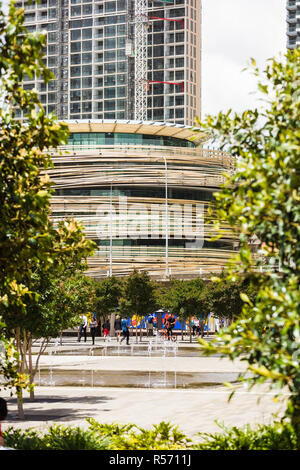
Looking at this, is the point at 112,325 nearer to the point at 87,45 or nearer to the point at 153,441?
the point at 153,441

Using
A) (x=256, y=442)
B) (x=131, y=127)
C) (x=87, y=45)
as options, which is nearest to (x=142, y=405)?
(x=256, y=442)

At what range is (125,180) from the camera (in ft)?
324

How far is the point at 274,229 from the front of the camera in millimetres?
5812

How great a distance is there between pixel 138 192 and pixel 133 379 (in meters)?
76.0

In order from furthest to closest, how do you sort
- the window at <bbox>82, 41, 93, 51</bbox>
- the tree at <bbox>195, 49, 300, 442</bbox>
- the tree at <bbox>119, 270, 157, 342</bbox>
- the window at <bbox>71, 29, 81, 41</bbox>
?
1. the window at <bbox>82, 41, 93, 51</bbox>
2. the window at <bbox>71, 29, 81, 41</bbox>
3. the tree at <bbox>119, 270, 157, 342</bbox>
4. the tree at <bbox>195, 49, 300, 442</bbox>

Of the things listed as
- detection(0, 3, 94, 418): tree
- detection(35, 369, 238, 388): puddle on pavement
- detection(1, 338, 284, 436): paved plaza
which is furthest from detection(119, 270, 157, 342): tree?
detection(0, 3, 94, 418): tree

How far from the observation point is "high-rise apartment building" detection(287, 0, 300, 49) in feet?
530

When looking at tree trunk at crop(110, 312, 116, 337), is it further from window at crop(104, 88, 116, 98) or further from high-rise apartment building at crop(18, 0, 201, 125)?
window at crop(104, 88, 116, 98)

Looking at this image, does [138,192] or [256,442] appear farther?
[138,192]

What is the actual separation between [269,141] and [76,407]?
488 inches

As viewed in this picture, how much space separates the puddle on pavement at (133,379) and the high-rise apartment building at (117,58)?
5369 inches

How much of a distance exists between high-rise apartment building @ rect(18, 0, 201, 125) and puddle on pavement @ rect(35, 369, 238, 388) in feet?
447

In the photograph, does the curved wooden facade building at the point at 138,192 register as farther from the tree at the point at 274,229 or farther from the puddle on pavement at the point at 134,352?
the tree at the point at 274,229
